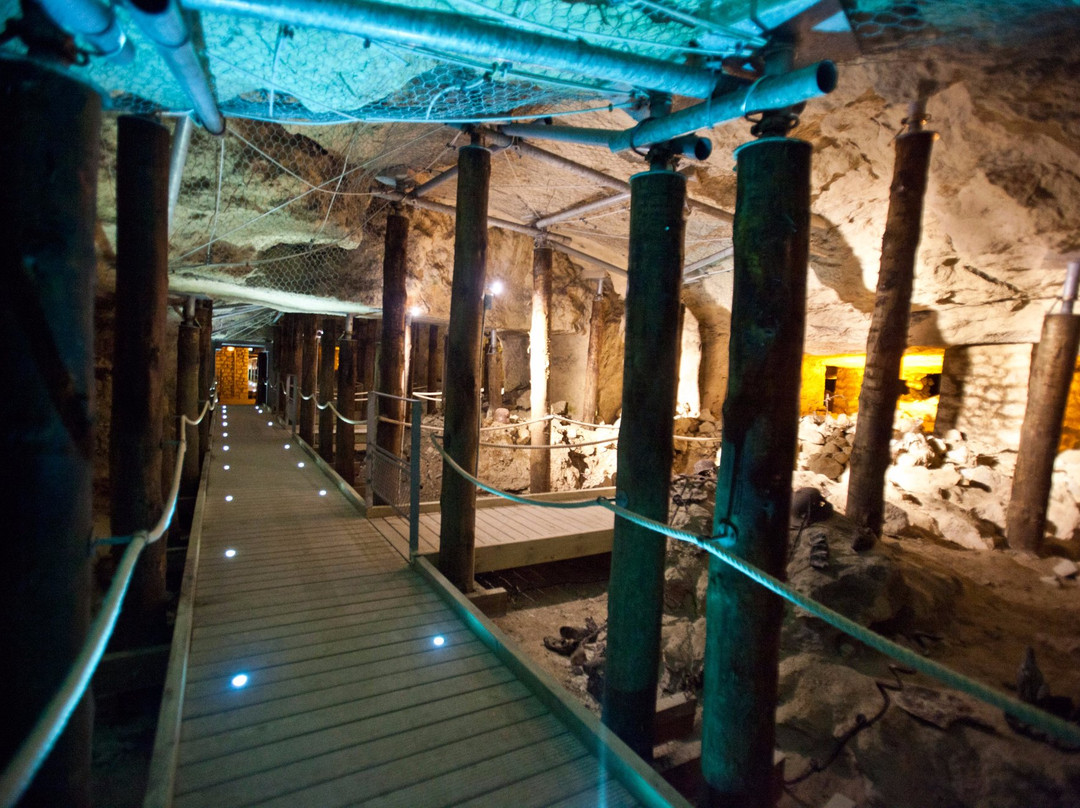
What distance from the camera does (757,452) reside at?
2.29 metres

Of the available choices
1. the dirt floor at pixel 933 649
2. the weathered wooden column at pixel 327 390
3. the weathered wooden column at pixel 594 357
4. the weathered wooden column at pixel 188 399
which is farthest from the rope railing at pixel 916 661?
the weathered wooden column at pixel 594 357

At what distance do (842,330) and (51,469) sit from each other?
1294 cm

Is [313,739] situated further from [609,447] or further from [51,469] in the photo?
[609,447]

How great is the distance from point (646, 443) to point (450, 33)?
2070mm

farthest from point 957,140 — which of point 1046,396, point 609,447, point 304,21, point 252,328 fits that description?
point 252,328

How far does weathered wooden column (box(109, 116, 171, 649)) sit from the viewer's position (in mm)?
3549

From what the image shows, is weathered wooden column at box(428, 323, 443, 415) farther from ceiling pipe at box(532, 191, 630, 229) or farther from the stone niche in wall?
the stone niche in wall

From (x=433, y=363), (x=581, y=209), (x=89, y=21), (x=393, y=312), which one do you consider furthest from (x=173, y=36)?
(x=433, y=363)

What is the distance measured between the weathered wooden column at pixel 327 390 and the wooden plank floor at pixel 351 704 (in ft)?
19.8

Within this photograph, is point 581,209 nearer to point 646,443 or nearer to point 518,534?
point 518,534

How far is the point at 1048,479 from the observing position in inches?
289

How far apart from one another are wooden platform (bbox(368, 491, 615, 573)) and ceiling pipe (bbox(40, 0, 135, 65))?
171 inches

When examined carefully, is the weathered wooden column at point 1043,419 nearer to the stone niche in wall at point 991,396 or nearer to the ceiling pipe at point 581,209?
the stone niche in wall at point 991,396

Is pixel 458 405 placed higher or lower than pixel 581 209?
lower
